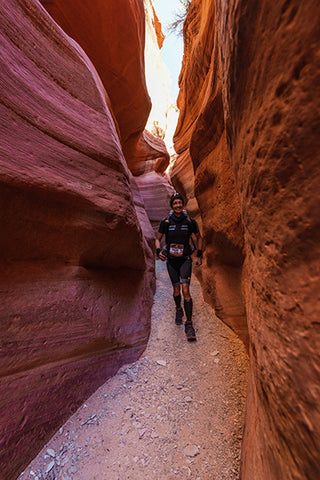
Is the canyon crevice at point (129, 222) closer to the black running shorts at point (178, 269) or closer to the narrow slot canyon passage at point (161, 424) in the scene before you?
the narrow slot canyon passage at point (161, 424)

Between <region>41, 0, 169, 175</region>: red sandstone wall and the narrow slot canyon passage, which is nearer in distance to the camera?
the narrow slot canyon passage

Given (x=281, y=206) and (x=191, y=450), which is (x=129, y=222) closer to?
(x=281, y=206)

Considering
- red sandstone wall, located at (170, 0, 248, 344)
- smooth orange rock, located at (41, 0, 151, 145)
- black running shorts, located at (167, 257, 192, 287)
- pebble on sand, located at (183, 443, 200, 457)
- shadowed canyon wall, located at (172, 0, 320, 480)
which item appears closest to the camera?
shadowed canyon wall, located at (172, 0, 320, 480)

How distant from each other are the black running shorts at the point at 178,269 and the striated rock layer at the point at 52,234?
1.07 metres

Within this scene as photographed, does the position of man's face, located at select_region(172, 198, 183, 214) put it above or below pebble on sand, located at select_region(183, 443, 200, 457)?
above

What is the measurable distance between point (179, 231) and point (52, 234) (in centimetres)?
216

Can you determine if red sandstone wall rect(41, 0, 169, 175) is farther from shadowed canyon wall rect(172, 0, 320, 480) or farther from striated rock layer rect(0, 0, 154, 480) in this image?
shadowed canyon wall rect(172, 0, 320, 480)

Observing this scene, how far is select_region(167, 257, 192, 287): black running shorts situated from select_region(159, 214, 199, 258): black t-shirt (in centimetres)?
13

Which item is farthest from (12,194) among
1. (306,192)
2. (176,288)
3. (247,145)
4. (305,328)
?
(176,288)

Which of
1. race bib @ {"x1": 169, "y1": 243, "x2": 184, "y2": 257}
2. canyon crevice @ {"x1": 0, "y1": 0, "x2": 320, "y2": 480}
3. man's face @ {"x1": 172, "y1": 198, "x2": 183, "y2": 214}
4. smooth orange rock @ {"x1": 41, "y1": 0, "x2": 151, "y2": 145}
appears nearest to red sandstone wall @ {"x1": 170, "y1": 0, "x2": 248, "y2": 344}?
canyon crevice @ {"x1": 0, "y1": 0, "x2": 320, "y2": 480}

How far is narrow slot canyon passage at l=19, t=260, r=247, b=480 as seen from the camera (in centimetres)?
149

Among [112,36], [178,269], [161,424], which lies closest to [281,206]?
[161,424]

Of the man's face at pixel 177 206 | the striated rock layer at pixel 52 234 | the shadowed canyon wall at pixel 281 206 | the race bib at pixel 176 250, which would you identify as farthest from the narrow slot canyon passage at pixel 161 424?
the man's face at pixel 177 206

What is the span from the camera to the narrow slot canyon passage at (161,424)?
1.49 m
